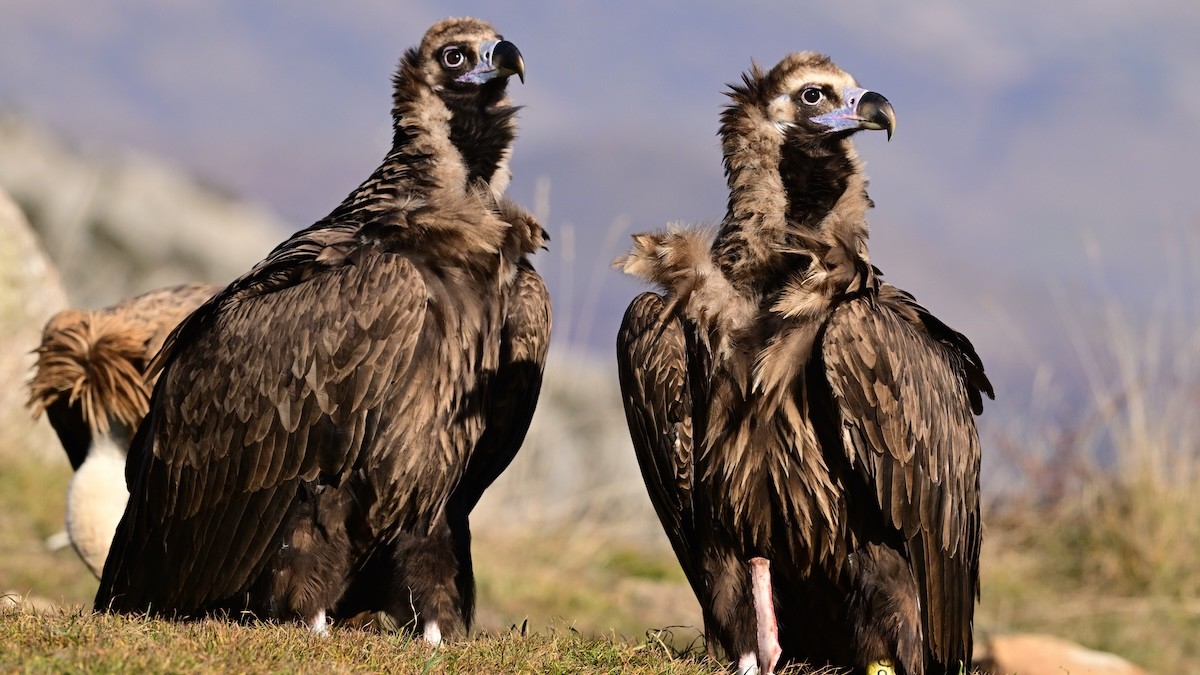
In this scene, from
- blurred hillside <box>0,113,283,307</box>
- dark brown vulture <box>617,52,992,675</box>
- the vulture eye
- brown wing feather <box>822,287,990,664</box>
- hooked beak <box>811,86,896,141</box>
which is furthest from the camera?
blurred hillside <box>0,113,283,307</box>

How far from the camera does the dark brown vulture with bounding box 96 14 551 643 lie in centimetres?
546

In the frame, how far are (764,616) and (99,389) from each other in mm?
4391

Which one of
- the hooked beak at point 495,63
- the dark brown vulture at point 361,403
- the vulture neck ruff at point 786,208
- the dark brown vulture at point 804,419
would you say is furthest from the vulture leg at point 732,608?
the hooked beak at point 495,63

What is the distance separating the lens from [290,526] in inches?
219

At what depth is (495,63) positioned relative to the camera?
6.17m

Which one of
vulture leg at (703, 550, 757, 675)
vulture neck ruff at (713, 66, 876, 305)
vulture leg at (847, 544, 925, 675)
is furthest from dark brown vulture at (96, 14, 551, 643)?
vulture leg at (847, 544, 925, 675)

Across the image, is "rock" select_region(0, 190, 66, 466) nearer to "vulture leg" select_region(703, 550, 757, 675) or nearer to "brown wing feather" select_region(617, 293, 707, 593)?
"brown wing feather" select_region(617, 293, 707, 593)

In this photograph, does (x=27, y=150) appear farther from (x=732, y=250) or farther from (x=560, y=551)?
(x=732, y=250)

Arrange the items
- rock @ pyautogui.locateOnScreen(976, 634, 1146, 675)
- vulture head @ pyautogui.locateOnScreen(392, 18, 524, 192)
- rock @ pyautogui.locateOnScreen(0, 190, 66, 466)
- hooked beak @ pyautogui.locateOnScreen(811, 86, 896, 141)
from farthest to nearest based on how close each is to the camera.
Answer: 1. rock @ pyautogui.locateOnScreen(0, 190, 66, 466)
2. rock @ pyautogui.locateOnScreen(976, 634, 1146, 675)
3. vulture head @ pyautogui.locateOnScreen(392, 18, 524, 192)
4. hooked beak @ pyautogui.locateOnScreen(811, 86, 896, 141)

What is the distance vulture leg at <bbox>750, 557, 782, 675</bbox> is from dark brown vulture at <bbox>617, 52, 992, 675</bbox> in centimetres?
1

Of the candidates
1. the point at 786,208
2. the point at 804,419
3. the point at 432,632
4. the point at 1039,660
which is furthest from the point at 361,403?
the point at 1039,660

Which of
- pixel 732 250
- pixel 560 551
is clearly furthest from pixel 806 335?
pixel 560 551

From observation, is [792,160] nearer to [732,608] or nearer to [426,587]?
[732,608]

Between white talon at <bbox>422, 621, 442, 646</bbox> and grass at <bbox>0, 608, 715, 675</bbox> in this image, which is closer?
grass at <bbox>0, 608, 715, 675</bbox>
